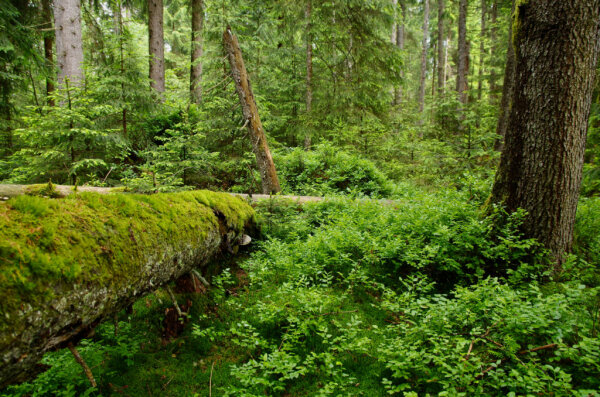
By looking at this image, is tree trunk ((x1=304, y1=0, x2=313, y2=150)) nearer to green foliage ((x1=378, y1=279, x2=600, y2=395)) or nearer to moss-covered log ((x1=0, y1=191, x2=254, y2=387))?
moss-covered log ((x1=0, y1=191, x2=254, y2=387))

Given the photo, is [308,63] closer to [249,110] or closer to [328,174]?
[249,110]

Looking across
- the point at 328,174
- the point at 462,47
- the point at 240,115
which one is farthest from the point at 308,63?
the point at 462,47

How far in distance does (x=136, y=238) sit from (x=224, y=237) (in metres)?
2.02

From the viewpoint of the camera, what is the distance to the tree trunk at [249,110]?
8.22 metres

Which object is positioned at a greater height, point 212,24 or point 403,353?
point 212,24

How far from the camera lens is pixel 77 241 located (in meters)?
1.98

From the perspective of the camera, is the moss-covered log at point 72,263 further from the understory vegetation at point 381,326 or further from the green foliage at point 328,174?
the green foliage at point 328,174

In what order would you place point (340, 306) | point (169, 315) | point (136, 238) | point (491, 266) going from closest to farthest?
1. point (136, 238)
2. point (169, 315)
3. point (340, 306)
4. point (491, 266)

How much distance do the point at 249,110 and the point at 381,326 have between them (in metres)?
6.78

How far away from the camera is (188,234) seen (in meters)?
3.33

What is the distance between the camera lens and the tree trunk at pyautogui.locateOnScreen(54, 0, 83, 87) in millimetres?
8700

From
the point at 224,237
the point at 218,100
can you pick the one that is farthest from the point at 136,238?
the point at 218,100

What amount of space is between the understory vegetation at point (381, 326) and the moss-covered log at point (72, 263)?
39.3 inches

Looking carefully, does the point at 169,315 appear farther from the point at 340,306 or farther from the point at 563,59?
the point at 563,59
